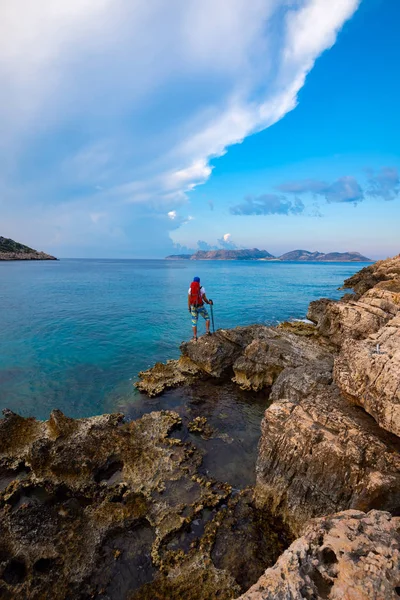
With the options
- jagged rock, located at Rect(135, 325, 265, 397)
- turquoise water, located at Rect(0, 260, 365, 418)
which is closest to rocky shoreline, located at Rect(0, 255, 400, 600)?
turquoise water, located at Rect(0, 260, 365, 418)

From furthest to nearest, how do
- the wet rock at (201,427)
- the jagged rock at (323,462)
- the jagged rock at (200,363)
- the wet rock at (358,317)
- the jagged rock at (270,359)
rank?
the jagged rock at (200,363)
the wet rock at (358,317)
the jagged rock at (270,359)
the wet rock at (201,427)
the jagged rock at (323,462)

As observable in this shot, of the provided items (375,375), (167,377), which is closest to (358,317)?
(375,375)

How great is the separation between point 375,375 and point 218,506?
5990 mm

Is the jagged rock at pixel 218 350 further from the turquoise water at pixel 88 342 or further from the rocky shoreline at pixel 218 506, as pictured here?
the rocky shoreline at pixel 218 506

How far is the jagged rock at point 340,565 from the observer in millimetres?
4184

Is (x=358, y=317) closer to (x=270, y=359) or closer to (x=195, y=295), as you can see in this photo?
(x=270, y=359)

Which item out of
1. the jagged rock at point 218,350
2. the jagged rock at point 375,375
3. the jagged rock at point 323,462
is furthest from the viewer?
the jagged rock at point 218,350

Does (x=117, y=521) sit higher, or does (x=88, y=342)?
(x=88, y=342)

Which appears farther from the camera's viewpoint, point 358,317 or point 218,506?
point 358,317

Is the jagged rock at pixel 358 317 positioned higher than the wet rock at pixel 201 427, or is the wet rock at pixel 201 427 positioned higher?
the jagged rock at pixel 358 317

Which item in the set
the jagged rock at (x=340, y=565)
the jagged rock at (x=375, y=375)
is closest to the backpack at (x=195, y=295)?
the jagged rock at (x=375, y=375)

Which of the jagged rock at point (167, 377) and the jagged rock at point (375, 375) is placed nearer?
the jagged rock at point (375, 375)

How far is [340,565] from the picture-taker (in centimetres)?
454

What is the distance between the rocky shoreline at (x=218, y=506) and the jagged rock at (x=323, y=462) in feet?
0.10
